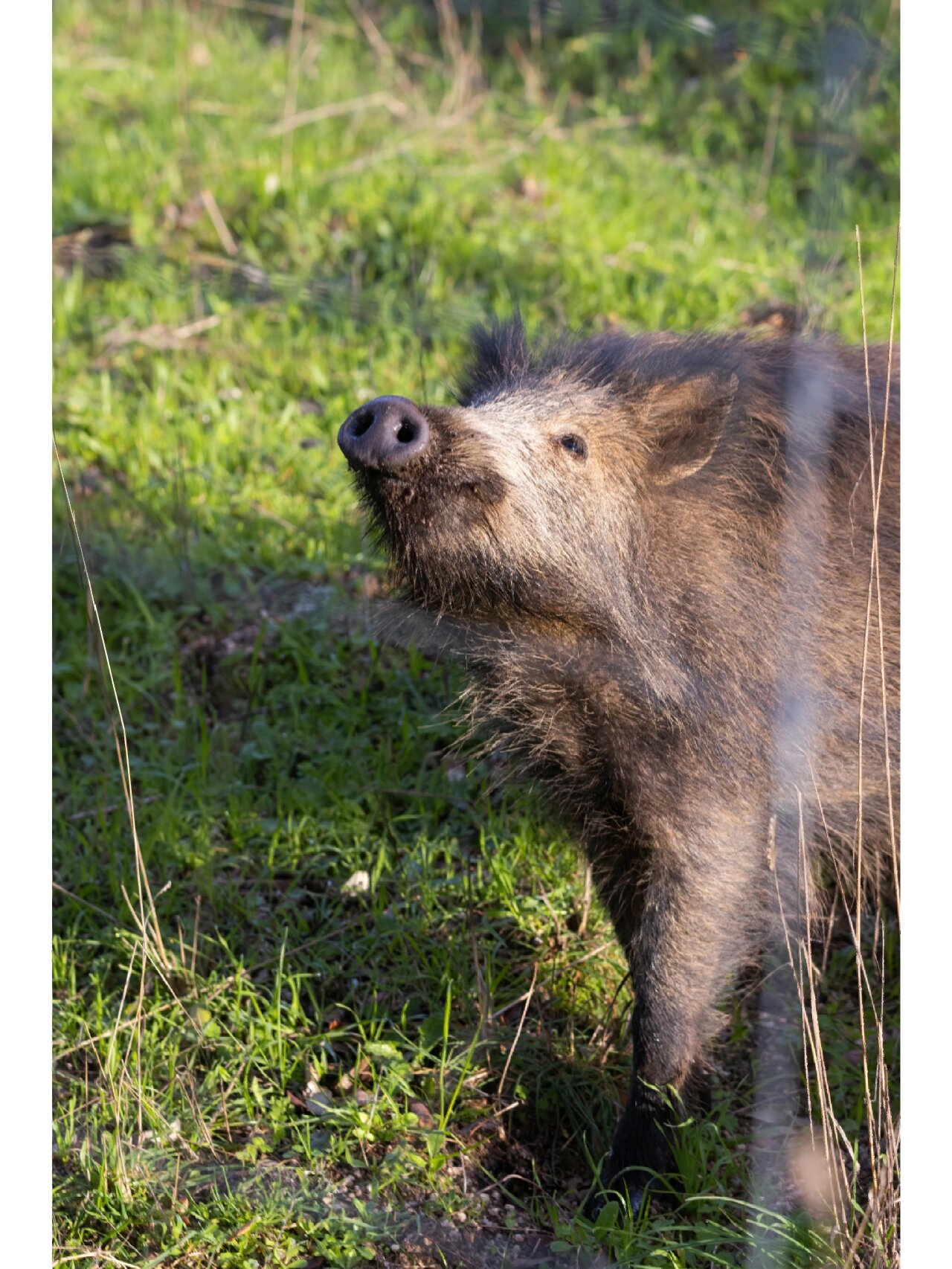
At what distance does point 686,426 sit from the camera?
320cm

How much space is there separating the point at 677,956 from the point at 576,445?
1198 mm

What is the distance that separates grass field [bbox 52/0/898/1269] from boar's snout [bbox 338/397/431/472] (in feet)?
3.75

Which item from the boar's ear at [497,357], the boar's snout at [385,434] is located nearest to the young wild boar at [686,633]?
the boar's ear at [497,357]

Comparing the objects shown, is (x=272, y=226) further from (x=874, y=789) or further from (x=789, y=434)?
(x=874, y=789)

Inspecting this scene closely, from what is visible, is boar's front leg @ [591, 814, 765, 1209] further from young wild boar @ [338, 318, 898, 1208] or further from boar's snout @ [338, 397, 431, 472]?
boar's snout @ [338, 397, 431, 472]

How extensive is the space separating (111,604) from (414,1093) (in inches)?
88.2

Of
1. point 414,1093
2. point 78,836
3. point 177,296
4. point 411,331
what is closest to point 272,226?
point 177,296

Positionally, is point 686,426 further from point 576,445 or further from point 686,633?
point 686,633

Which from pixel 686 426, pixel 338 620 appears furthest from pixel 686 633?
pixel 338 620

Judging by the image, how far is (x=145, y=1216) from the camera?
114 inches

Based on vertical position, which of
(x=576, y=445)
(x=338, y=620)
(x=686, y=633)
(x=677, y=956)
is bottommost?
(x=677, y=956)

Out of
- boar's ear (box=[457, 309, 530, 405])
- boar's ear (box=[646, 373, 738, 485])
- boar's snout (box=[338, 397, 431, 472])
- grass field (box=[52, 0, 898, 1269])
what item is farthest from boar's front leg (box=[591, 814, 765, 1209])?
boar's ear (box=[457, 309, 530, 405])
